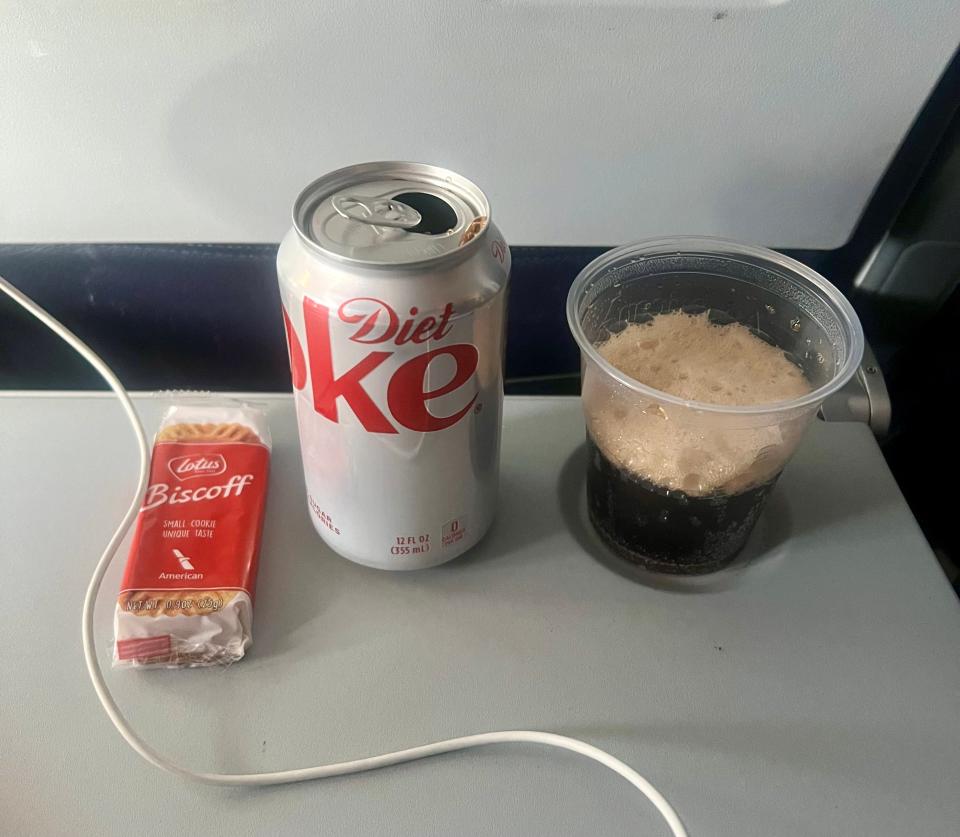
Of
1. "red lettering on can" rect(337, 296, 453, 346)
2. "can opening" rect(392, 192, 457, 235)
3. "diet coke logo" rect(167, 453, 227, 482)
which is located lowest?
"diet coke logo" rect(167, 453, 227, 482)

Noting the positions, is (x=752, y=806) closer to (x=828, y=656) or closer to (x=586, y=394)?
(x=828, y=656)

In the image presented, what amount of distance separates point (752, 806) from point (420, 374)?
266 mm

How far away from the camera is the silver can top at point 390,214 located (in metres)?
0.38

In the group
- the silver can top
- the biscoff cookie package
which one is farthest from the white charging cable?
the silver can top

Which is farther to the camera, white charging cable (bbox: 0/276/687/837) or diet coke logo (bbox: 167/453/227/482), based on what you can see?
diet coke logo (bbox: 167/453/227/482)

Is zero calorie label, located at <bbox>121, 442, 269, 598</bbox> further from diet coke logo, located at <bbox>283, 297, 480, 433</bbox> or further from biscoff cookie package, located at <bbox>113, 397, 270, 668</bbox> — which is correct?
diet coke logo, located at <bbox>283, 297, 480, 433</bbox>

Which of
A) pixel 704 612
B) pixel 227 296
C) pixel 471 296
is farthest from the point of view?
pixel 227 296

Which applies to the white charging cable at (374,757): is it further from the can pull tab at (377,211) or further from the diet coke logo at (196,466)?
the can pull tab at (377,211)

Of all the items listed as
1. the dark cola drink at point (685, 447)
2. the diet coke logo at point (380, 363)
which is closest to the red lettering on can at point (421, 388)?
the diet coke logo at point (380, 363)

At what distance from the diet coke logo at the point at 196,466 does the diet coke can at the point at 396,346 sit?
9 cm

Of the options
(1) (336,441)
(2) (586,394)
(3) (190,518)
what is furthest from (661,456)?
(3) (190,518)

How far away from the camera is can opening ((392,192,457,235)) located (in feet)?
1.30

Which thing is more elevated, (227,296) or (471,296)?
(471,296)

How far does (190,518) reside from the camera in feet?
1.63
